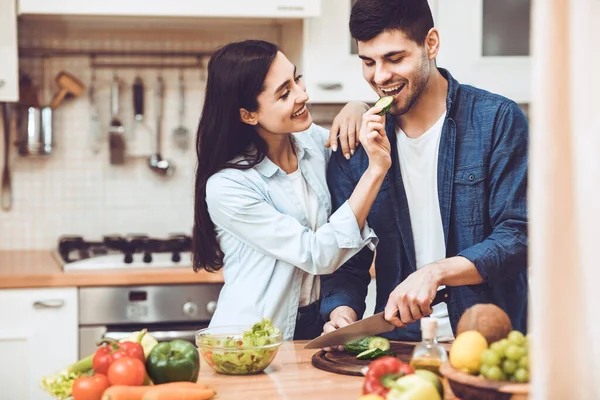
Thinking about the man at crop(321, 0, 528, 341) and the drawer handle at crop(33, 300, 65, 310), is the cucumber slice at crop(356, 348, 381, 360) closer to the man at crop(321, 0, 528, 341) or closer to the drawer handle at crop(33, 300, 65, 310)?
the man at crop(321, 0, 528, 341)

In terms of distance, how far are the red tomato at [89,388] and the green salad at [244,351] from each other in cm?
27

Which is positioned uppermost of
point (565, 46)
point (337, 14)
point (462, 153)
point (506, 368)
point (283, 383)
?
point (337, 14)

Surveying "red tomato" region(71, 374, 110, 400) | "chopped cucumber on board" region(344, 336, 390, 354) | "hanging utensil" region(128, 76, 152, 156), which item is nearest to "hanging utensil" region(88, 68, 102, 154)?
"hanging utensil" region(128, 76, 152, 156)

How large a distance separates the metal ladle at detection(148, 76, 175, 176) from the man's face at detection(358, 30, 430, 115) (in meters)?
1.71

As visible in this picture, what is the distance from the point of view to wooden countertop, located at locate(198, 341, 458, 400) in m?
1.69

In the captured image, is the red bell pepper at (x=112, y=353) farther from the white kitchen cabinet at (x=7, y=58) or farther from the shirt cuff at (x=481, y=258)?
the white kitchen cabinet at (x=7, y=58)

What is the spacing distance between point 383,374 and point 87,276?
6.10ft

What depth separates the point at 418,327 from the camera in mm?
2250

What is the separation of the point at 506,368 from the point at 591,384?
13.3 inches

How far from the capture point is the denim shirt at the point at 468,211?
2.10 metres

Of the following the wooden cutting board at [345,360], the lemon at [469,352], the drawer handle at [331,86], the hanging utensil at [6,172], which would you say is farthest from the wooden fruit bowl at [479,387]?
the hanging utensil at [6,172]

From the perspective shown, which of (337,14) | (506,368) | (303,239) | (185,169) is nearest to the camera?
(506,368)

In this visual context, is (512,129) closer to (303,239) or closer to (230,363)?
(303,239)

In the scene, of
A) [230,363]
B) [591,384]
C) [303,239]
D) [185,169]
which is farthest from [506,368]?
[185,169]
